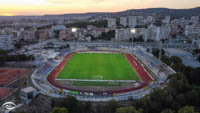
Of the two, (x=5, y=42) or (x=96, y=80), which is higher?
(x=5, y=42)

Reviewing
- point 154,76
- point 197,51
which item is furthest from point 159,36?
point 154,76

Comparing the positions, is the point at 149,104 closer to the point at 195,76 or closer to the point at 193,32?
the point at 195,76

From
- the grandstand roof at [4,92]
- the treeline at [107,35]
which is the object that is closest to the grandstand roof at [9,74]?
the grandstand roof at [4,92]

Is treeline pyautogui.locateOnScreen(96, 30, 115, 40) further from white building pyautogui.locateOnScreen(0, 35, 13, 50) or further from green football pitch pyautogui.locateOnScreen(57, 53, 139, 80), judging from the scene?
white building pyautogui.locateOnScreen(0, 35, 13, 50)

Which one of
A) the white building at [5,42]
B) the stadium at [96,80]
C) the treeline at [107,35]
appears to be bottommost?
the stadium at [96,80]

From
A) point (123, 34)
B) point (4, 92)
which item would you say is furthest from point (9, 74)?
point (123, 34)

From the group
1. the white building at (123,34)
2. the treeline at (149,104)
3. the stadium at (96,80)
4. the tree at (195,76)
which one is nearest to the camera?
the treeline at (149,104)

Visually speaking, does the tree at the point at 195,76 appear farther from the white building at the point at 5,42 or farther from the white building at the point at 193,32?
the white building at the point at 193,32

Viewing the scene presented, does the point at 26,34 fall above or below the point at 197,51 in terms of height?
above

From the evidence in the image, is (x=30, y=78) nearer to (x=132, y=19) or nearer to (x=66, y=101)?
(x=66, y=101)
